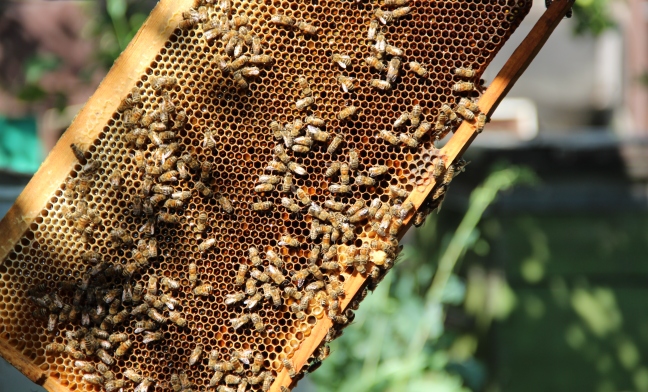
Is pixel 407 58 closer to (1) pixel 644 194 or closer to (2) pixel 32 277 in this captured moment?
(2) pixel 32 277

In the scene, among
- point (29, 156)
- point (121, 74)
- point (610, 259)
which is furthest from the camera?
point (610, 259)

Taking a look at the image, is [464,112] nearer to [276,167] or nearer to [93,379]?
[276,167]

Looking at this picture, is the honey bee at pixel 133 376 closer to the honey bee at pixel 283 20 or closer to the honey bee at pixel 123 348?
the honey bee at pixel 123 348

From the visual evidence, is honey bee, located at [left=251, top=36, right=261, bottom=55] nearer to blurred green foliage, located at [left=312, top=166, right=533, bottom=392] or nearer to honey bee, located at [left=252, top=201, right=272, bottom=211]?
honey bee, located at [left=252, top=201, right=272, bottom=211]

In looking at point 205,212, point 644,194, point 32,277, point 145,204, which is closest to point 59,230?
point 32,277

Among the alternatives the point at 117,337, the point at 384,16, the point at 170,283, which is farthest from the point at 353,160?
the point at 117,337

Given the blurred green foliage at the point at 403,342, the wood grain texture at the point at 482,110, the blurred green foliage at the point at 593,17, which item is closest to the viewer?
the wood grain texture at the point at 482,110

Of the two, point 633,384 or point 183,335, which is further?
point 633,384

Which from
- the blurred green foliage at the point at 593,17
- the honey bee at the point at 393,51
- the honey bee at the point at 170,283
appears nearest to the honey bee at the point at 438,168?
the honey bee at the point at 393,51
